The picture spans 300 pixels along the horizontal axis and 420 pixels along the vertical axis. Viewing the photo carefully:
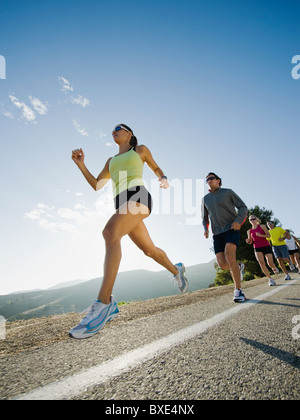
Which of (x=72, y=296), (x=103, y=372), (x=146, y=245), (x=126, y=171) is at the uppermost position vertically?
(x=126, y=171)

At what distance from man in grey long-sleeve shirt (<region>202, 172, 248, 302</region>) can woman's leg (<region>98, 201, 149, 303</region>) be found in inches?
94.8

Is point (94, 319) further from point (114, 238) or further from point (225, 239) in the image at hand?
point (225, 239)

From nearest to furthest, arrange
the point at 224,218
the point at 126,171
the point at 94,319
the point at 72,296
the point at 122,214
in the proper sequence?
the point at 94,319 → the point at 122,214 → the point at 126,171 → the point at 224,218 → the point at 72,296

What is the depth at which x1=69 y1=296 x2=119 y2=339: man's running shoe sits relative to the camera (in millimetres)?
1900

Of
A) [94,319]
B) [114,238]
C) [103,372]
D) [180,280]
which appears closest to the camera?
[103,372]

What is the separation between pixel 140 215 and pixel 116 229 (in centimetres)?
40

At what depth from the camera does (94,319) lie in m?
2.01

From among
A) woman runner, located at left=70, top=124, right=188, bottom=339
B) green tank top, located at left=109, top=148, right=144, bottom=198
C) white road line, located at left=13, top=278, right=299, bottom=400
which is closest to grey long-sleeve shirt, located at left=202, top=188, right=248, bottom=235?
woman runner, located at left=70, top=124, right=188, bottom=339

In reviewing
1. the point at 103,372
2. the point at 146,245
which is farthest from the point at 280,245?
the point at 103,372

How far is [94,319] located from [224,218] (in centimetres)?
341

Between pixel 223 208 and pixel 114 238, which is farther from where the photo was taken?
pixel 223 208

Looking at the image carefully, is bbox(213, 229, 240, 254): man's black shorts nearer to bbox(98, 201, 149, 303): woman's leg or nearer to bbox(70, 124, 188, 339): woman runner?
bbox(70, 124, 188, 339): woman runner

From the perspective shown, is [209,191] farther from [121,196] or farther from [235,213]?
[121,196]
